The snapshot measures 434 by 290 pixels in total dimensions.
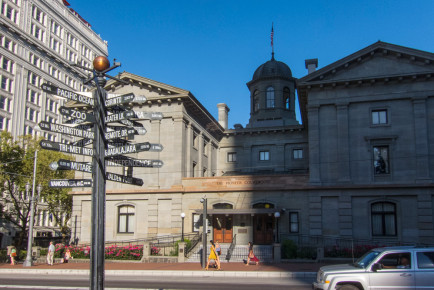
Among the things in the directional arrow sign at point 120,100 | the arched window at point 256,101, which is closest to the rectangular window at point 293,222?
the arched window at point 256,101

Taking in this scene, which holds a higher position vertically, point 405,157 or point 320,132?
point 320,132

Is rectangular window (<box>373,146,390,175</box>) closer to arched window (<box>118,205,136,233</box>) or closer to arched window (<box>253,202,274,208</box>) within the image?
arched window (<box>253,202,274,208</box>)

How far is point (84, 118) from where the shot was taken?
8234 millimetres

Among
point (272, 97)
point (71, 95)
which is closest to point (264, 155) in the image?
point (272, 97)

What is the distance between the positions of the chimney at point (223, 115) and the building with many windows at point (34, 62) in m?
23.3

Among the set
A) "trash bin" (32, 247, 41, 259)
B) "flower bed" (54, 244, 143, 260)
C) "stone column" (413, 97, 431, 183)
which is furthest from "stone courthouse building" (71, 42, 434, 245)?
"trash bin" (32, 247, 41, 259)

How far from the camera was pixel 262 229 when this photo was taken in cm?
3591

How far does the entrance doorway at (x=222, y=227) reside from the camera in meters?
36.4

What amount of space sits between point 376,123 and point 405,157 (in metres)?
3.35

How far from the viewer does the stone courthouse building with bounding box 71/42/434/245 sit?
33.0 m

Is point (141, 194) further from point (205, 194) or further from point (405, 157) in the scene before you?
point (405, 157)

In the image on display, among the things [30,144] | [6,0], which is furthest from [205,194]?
[6,0]

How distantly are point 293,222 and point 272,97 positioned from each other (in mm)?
21079

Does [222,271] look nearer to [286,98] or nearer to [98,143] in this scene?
[98,143]
